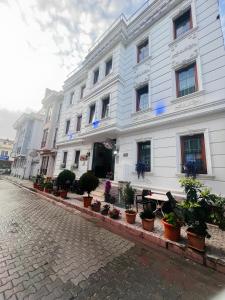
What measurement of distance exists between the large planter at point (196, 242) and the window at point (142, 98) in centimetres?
785

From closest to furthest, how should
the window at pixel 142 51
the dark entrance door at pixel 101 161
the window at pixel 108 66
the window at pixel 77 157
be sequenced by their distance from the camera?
the window at pixel 142 51
the dark entrance door at pixel 101 161
the window at pixel 108 66
the window at pixel 77 157

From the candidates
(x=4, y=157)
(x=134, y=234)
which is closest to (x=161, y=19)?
(x=134, y=234)

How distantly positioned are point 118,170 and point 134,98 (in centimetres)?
512

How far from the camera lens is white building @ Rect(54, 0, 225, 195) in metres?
6.79

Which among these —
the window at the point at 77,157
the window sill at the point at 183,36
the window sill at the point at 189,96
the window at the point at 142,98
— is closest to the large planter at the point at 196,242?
the window sill at the point at 189,96

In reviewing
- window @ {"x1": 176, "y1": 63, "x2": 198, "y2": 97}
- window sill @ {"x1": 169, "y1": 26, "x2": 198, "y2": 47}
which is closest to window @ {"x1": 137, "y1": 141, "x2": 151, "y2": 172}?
window @ {"x1": 176, "y1": 63, "x2": 198, "y2": 97}

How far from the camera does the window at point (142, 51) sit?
10664 mm

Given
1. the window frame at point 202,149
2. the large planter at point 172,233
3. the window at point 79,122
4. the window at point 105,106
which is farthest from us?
the window at point 79,122

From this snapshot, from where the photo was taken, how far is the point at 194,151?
7039 mm

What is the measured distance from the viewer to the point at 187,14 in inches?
352

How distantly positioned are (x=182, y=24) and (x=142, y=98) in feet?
15.9

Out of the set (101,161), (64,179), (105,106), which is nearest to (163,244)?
(64,179)

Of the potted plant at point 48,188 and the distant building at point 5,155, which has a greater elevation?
the distant building at point 5,155

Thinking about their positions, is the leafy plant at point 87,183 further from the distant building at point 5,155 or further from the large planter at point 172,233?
the distant building at point 5,155
